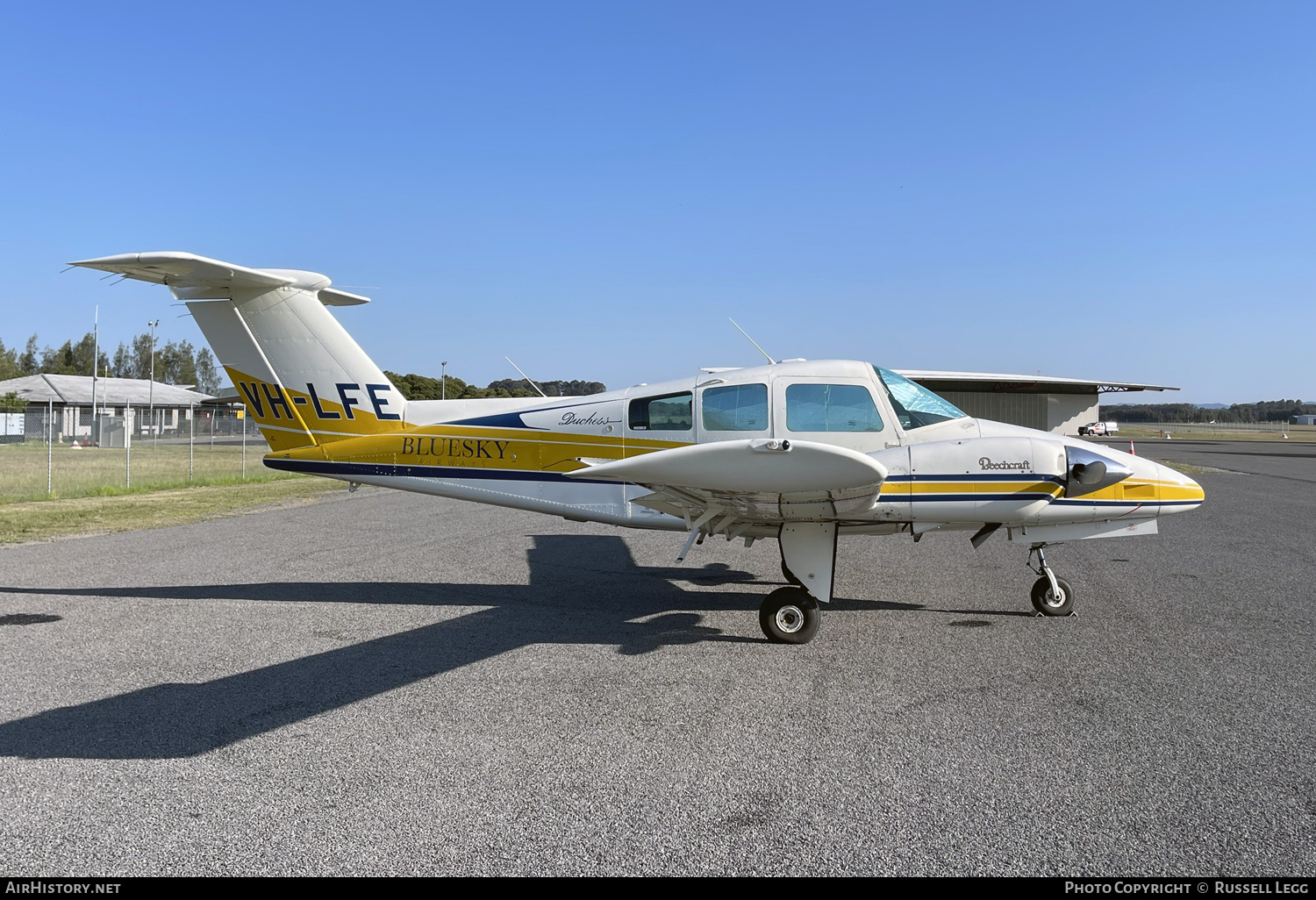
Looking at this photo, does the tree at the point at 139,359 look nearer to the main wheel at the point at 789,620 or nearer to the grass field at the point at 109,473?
the grass field at the point at 109,473

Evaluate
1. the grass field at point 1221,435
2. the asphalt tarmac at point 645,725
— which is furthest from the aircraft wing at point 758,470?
the grass field at point 1221,435

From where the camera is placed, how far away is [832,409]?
7.09m

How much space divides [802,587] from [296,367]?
5.62 m

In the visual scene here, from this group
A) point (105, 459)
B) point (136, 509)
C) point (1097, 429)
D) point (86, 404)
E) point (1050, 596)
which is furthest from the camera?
point (1097, 429)

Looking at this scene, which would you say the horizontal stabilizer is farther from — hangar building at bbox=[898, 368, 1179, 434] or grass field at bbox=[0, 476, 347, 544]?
hangar building at bbox=[898, 368, 1179, 434]

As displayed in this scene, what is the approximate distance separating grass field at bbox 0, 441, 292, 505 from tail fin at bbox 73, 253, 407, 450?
6.13 metres

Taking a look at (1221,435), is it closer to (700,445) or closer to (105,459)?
(105,459)

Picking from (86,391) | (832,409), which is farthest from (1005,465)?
(86,391)

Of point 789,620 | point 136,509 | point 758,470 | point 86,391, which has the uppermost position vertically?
point 86,391

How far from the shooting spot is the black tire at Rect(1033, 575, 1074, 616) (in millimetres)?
7387

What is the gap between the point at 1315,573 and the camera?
9.26 m
